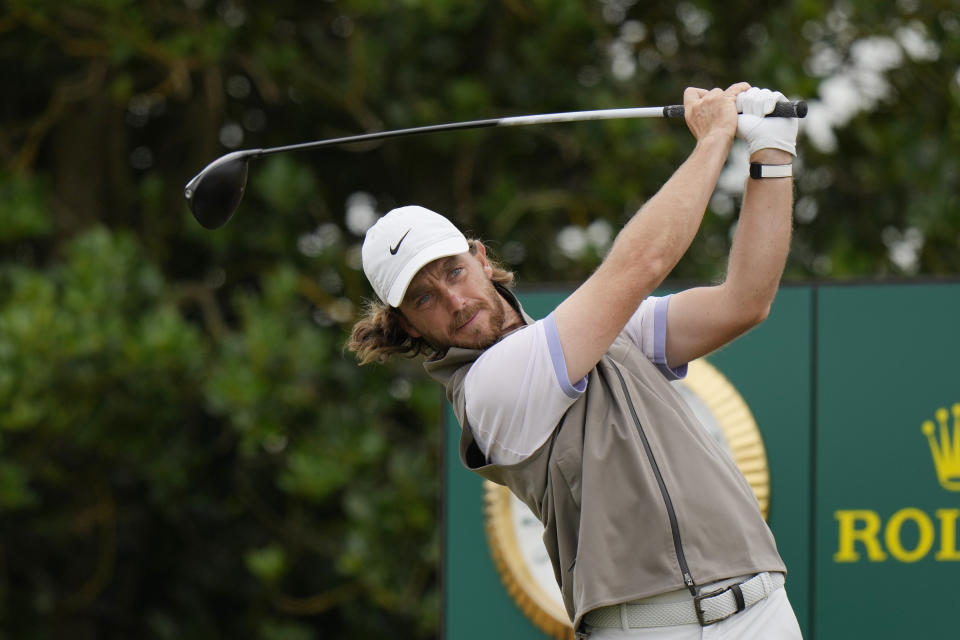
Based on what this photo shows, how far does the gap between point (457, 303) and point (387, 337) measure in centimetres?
31

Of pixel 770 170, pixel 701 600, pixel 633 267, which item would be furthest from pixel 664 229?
pixel 701 600

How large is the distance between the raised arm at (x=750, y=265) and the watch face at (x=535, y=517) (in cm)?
104

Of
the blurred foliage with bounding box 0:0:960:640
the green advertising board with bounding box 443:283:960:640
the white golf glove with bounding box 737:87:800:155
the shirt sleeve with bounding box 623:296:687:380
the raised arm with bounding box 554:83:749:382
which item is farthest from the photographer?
the blurred foliage with bounding box 0:0:960:640

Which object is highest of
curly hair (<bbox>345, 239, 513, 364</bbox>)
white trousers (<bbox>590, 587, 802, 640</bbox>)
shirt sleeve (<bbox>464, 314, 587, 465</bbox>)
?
curly hair (<bbox>345, 239, 513, 364</bbox>)

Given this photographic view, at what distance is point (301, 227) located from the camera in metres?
5.80

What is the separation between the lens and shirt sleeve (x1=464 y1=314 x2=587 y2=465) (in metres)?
2.04

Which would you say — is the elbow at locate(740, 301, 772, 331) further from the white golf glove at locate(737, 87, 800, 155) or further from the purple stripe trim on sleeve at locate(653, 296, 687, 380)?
the white golf glove at locate(737, 87, 800, 155)

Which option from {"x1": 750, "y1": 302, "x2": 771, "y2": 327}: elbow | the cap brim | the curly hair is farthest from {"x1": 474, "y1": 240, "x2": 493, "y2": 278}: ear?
{"x1": 750, "y1": 302, "x2": 771, "y2": 327}: elbow

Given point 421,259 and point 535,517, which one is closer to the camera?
point 421,259

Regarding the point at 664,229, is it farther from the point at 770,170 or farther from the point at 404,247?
the point at 404,247

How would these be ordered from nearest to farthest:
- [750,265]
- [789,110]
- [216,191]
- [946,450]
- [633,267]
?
[633,267] → [789,110] → [750,265] → [216,191] → [946,450]

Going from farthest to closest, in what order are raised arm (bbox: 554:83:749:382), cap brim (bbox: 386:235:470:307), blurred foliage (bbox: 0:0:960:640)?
blurred foliage (bbox: 0:0:960:640) → cap brim (bbox: 386:235:470:307) → raised arm (bbox: 554:83:749:382)

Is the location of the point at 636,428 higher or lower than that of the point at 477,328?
lower

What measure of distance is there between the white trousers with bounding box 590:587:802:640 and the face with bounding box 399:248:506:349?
0.58m
